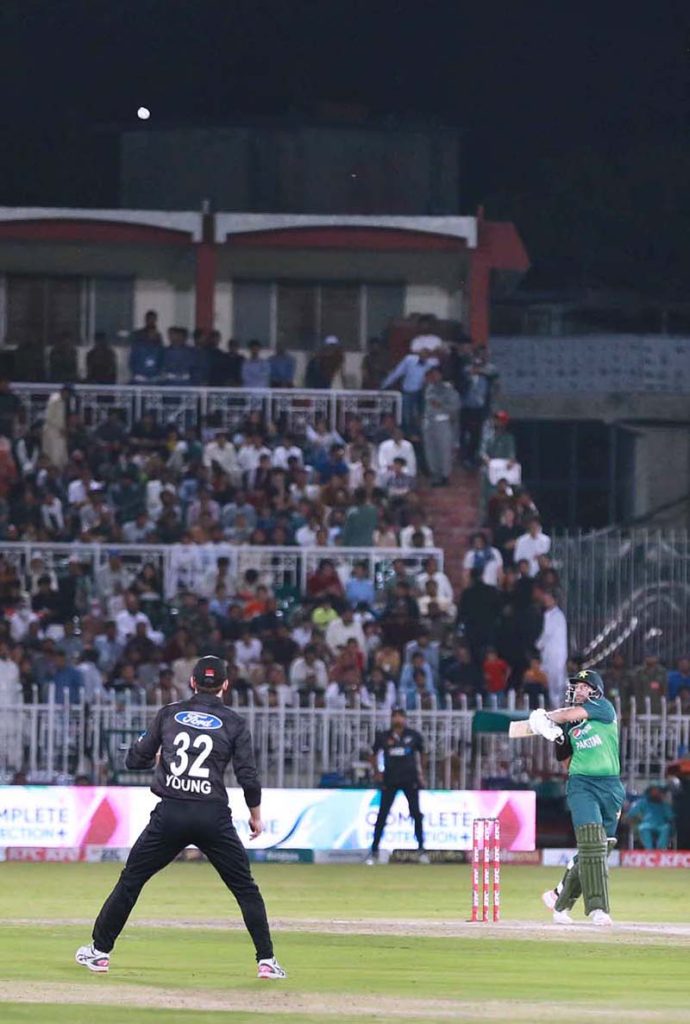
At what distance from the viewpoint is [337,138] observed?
47.8m

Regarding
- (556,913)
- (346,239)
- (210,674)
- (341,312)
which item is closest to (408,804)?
(556,913)

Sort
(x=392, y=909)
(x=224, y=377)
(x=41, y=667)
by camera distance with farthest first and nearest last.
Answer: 1. (x=224, y=377)
2. (x=41, y=667)
3. (x=392, y=909)

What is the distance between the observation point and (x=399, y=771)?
1054 inches

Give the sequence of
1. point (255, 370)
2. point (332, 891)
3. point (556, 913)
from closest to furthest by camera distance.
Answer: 1. point (556, 913)
2. point (332, 891)
3. point (255, 370)

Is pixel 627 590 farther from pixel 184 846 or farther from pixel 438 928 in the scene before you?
pixel 184 846

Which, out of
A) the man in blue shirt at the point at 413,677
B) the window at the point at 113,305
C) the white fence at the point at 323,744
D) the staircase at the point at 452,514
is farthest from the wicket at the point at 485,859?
the window at the point at 113,305

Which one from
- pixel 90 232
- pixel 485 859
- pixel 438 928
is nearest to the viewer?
pixel 485 859

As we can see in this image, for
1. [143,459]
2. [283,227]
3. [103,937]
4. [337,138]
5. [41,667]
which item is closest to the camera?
[103,937]

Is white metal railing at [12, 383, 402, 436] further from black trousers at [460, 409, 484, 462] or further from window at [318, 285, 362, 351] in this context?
window at [318, 285, 362, 351]

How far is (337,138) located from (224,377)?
10.4 meters

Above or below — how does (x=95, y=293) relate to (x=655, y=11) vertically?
below

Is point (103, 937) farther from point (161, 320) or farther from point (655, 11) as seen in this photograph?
point (655, 11)

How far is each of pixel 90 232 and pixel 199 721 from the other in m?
32.1

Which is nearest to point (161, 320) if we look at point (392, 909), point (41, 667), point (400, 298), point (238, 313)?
point (238, 313)
